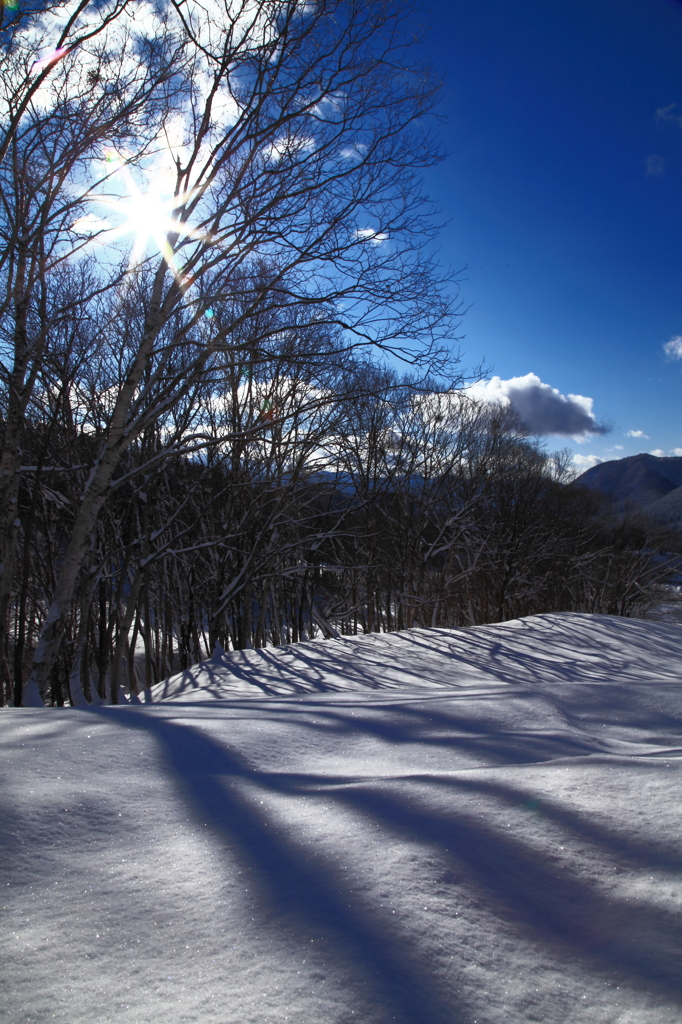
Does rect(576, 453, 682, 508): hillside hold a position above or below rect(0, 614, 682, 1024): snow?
above

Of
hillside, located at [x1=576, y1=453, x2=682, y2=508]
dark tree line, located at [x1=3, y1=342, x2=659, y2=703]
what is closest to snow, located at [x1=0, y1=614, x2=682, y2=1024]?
dark tree line, located at [x1=3, y1=342, x2=659, y2=703]

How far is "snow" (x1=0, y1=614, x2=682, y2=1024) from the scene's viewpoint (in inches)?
33.7

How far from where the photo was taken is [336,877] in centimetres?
116

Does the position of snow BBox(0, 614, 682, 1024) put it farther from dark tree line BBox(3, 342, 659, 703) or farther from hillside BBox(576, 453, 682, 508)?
hillside BBox(576, 453, 682, 508)

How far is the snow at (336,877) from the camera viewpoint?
855 mm

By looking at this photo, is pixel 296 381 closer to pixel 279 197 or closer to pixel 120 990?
pixel 279 197

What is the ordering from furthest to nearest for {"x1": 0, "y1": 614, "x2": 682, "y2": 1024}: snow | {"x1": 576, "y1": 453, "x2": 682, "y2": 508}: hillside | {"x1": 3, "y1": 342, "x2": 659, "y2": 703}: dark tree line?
{"x1": 576, "y1": 453, "x2": 682, "y2": 508}: hillside → {"x1": 3, "y1": 342, "x2": 659, "y2": 703}: dark tree line → {"x1": 0, "y1": 614, "x2": 682, "y2": 1024}: snow

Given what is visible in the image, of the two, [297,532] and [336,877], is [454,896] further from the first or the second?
[297,532]

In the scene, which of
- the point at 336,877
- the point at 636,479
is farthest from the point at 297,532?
the point at 636,479

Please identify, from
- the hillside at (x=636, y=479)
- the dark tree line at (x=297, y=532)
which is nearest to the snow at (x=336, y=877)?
the dark tree line at (x=297, y=532)

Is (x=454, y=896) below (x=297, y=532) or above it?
below

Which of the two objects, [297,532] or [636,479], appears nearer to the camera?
[297,532]

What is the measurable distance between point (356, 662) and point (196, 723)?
4392 mm

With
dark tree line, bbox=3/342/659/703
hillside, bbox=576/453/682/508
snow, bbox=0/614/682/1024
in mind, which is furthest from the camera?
hillside, bbox=576/453/682/508
